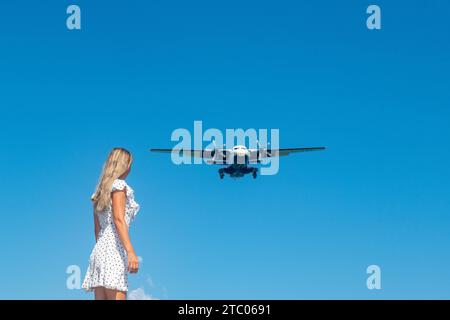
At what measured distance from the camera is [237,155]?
8694cm

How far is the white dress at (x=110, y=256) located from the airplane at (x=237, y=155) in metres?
74.8

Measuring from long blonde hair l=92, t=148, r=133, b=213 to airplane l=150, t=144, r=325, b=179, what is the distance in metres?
74.9

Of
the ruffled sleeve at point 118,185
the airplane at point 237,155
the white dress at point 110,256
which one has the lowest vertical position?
the white dress at point 110,256

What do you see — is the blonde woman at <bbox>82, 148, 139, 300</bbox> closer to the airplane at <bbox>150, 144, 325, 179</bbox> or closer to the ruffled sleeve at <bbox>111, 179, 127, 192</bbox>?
the ruffled sleeve at <bbox>111, 179, 127, 192</bbox>

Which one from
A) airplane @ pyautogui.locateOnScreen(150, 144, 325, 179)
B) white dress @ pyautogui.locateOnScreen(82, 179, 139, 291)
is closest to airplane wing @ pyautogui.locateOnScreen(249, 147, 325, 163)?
airplane @ pyautogui.locateOnScreen(150, 144, 325, 179)

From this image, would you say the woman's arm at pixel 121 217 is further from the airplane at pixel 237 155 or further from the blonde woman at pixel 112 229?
the airplane at pixel 237 155

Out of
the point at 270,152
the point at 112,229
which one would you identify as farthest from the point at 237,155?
the point at 112,229

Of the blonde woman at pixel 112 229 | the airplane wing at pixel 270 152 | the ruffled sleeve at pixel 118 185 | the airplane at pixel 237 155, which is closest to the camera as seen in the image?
the blonde woman at pixel 112 229

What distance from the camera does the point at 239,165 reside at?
282 feet

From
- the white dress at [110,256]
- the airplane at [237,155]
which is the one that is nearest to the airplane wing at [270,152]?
the airplane at [237,155]

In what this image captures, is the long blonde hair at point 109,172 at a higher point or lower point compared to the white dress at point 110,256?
higher

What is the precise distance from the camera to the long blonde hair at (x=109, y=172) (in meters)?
9.59

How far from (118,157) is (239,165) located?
76231mm
